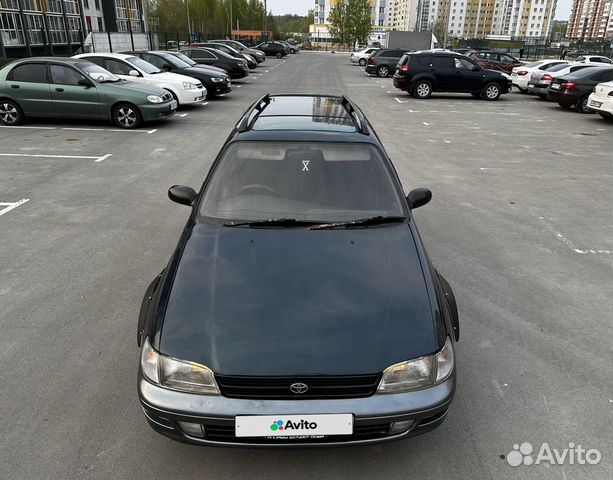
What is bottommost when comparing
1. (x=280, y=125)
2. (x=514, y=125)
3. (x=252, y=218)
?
(x=514, y=125)

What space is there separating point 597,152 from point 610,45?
140ft

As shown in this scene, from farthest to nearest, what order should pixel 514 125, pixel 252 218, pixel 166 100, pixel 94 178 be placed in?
pixel 514 125 → pixel 166 100 → pixel 94 178 → pixel 252 218

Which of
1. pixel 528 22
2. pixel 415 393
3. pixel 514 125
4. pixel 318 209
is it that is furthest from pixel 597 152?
pixel 528 22

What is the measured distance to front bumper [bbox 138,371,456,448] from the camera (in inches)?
98.0

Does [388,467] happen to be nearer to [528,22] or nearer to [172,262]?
[172,262]

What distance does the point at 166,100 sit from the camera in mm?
12586

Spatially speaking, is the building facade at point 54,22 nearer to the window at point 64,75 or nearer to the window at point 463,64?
the window at point 64,75

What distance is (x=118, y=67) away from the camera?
14266 millimetres

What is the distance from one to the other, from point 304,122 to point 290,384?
8.64 feet

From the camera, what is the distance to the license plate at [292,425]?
97.4 inches

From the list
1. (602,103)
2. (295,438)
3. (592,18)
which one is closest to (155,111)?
(295,438)

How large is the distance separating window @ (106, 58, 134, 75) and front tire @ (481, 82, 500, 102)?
13.7 metres

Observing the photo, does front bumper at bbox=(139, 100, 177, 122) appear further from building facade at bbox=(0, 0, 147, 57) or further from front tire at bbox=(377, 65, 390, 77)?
front tire at bbox=(377, 65, 390, 77)

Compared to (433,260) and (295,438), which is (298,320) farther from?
(433,260)
